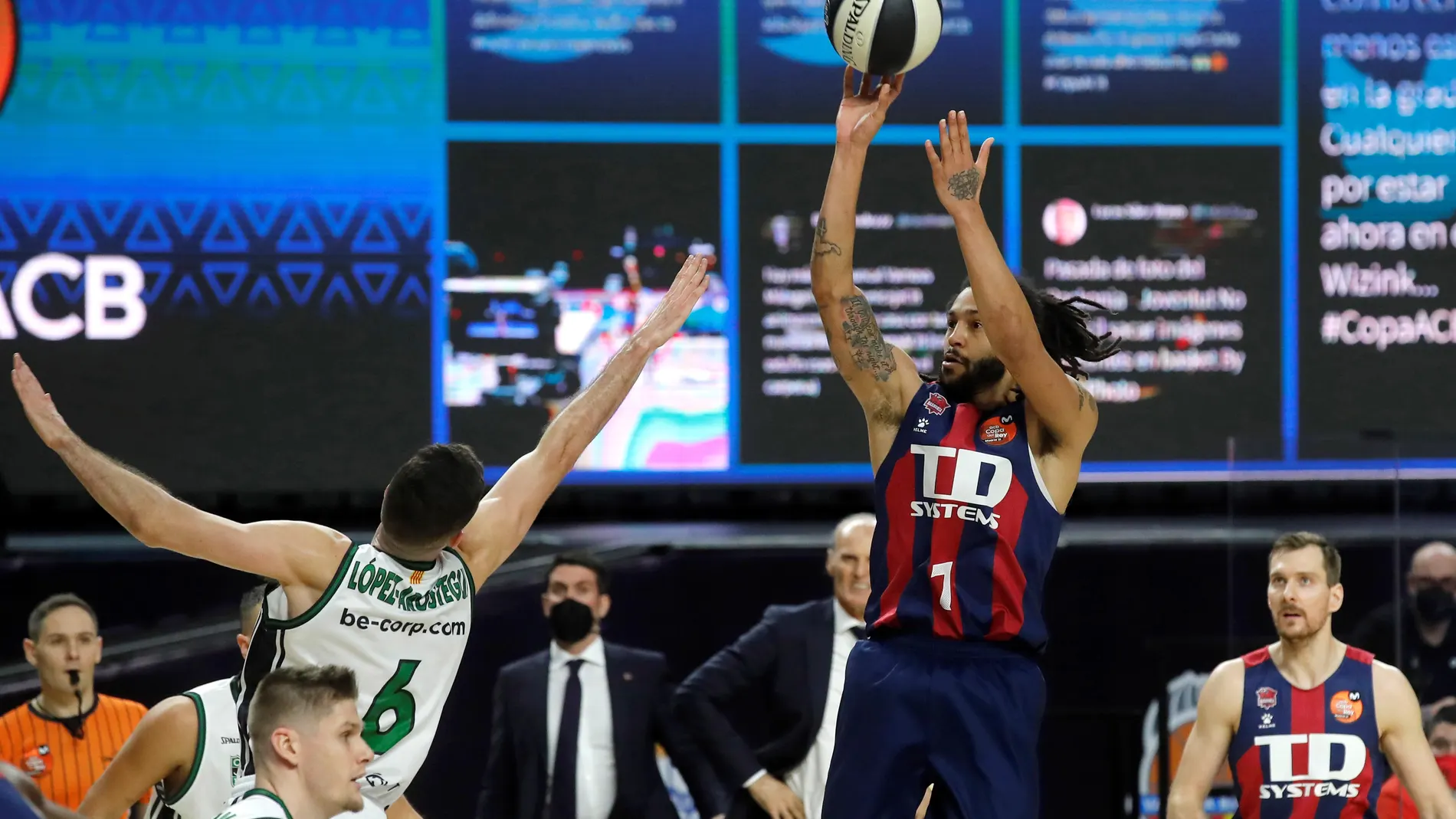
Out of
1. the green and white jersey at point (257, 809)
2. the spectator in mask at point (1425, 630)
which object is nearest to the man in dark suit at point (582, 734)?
the spectator in mask at point (1425, 630)

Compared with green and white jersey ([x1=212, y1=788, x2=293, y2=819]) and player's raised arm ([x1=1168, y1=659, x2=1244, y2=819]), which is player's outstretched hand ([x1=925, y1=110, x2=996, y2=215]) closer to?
green and white jersey ([x1=212, y1=788, x2=293, y2=819])

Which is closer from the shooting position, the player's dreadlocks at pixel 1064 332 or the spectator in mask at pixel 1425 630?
the player's dreadlocks at pixel 1064 332

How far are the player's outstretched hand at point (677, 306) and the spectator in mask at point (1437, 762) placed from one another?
2.86 m

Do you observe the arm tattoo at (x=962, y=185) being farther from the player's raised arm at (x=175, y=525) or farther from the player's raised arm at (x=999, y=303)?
the player's raised arm at (x=175, y=525)

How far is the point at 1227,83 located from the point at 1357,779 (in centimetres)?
308

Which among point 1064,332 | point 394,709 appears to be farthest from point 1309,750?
point 394,709

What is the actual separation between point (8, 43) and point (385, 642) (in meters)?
4.09

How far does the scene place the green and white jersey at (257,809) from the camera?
9.21 ft

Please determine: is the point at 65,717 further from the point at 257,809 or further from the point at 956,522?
the point at 956,522

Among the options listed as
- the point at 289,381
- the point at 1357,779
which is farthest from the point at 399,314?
the point at 1357,779

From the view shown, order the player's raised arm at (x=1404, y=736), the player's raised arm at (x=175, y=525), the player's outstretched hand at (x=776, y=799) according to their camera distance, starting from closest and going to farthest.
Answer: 1. the player's raised arm at (x=175, y=525)
2. the player's raised arm at (x=1404, y=736)
3. the player's outstretched hand at (x=776, y=799)

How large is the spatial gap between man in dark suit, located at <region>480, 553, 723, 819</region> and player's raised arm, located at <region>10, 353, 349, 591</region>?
2.39 meters

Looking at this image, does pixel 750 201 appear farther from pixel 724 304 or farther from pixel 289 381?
pixel 289 381

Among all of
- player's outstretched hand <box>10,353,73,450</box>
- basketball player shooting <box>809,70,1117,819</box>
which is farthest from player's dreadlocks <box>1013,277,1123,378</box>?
player's outstretched hand <box>10,353,73,450</box>
